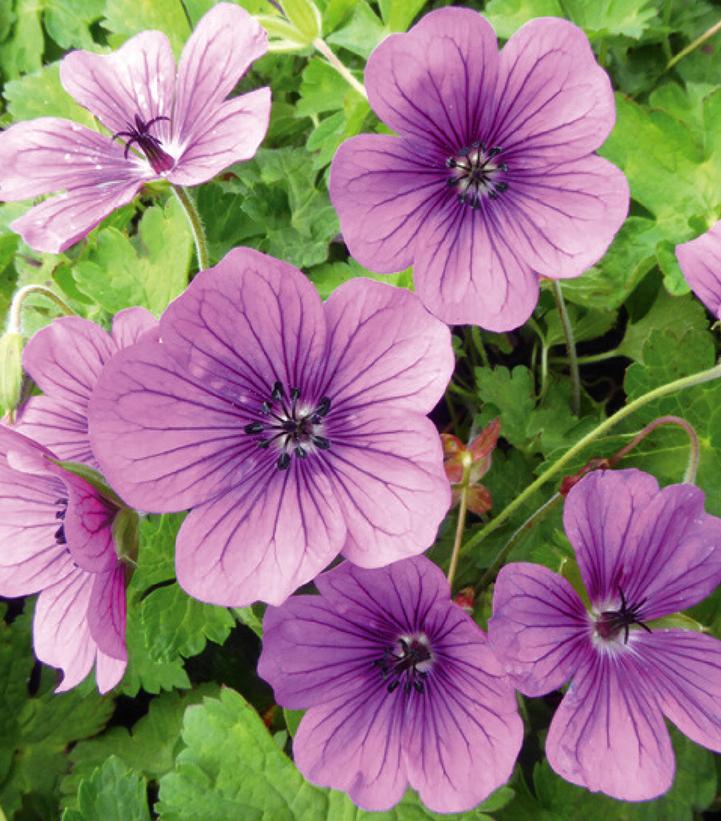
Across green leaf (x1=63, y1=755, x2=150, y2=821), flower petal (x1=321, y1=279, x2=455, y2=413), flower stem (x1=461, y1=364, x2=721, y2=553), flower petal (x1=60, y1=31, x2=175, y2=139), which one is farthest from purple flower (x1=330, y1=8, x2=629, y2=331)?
green leaf (x1=63, y1=755, x2=150, y2=821)

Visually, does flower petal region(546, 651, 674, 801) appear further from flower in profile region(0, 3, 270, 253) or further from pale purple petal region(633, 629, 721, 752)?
flower in profile region(0, 3, 270, 253)

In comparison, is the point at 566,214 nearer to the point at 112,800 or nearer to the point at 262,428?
the point at 262,428

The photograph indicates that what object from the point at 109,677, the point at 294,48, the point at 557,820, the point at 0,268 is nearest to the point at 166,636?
the point at 109,677

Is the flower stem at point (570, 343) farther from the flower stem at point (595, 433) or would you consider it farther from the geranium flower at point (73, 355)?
the geranium flower at point (73, 355)

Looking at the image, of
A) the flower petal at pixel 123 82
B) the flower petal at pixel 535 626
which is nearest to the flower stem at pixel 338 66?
the flower petal at pixel 123 82

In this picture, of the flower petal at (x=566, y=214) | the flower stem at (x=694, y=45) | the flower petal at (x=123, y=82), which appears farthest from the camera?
the flower stem at (x=694, y=45)
